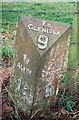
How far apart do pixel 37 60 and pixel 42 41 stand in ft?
0.60

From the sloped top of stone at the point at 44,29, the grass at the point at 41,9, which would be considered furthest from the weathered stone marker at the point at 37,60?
the grass at the point at 41,9

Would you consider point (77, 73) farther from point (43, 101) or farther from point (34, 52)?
point (34, 52)

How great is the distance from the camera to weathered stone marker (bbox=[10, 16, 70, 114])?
1521 mm

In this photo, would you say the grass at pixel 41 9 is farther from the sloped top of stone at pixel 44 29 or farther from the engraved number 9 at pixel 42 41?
the engraved number 9 at pixel 42 41

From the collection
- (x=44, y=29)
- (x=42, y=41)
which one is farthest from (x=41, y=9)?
(x=42, y=41)

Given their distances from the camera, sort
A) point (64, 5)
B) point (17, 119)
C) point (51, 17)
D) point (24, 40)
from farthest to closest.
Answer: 1. point (64, 5)
2. point (51, 17)
3. point (17, 119)
4. point (24, 40)

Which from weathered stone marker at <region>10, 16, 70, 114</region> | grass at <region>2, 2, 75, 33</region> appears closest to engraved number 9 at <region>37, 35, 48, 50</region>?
weathered stone marker at <region>10, 16, 70, 114</region>

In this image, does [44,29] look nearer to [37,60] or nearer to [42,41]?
[42,41]

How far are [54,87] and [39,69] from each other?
41cm

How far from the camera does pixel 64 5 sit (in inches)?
251

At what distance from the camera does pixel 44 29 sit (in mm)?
1582

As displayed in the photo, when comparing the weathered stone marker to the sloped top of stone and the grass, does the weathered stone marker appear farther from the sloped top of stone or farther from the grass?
the grass

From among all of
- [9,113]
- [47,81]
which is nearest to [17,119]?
[9,113]

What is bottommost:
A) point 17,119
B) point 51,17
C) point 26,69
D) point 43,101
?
point 17,119
